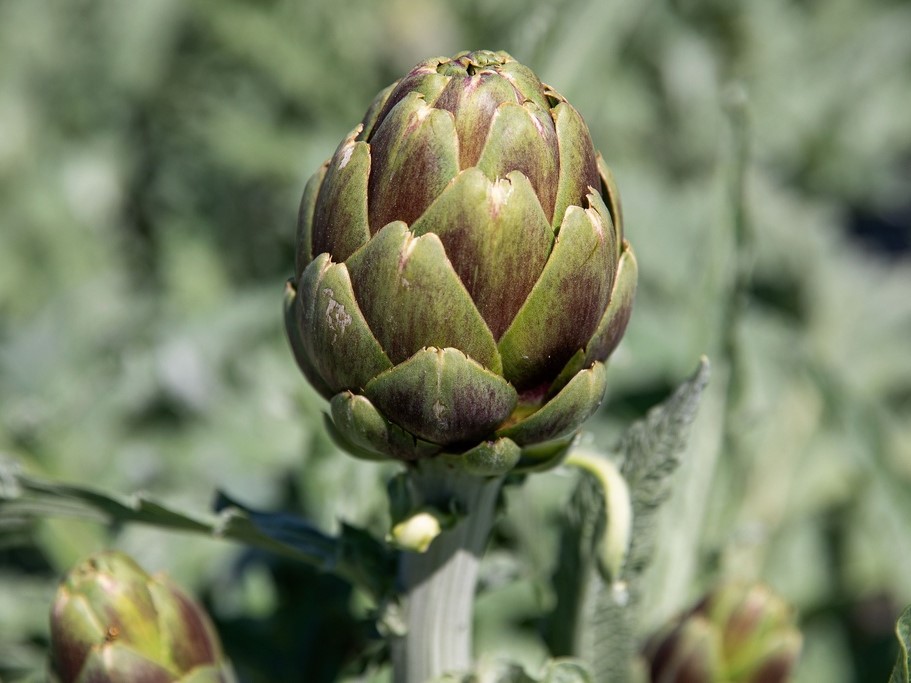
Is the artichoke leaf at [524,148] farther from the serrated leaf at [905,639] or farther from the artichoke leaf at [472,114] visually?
the serrated leaf at [905,639]

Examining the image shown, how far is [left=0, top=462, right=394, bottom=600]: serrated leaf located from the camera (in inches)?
26.1

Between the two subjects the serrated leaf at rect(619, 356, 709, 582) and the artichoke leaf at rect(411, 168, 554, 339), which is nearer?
the artichoke leaf at rect(411, 168, 554, 339)

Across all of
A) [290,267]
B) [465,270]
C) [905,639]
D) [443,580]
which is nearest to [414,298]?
[465,270]

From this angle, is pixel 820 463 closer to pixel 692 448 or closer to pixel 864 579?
pixel 864 579

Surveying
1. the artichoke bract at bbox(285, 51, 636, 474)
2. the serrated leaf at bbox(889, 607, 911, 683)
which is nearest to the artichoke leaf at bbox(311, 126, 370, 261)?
the artichoke bract at bbox(285, 51, 636, 474)

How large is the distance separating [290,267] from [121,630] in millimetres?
1109

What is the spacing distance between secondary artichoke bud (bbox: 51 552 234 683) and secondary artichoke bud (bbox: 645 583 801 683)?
335 mm

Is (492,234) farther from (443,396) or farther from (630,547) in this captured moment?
(630,547)

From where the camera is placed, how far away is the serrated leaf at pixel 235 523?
664 mm

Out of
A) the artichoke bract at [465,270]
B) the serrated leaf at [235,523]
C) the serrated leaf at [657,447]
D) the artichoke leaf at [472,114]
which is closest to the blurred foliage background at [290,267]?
the serrated leaf at [235,523]

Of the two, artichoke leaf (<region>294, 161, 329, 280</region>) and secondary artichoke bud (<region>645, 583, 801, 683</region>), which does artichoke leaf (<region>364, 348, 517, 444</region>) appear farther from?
secondary artichoke bud (<region>645, 583, 801, 683</region>)

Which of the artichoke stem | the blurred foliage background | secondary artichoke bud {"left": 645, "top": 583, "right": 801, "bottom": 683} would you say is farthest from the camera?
the blurred foliage background

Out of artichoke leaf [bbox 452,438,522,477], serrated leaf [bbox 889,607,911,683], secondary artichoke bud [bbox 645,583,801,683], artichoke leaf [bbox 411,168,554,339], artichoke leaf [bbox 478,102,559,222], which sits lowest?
serrated leaf [bbox 889,607,911,683]

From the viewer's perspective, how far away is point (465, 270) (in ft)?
1.71
